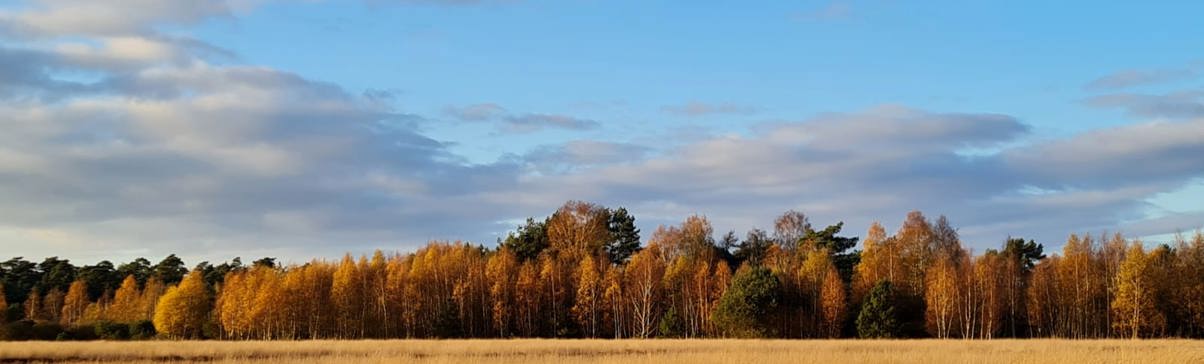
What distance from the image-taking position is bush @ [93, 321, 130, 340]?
69875 mm

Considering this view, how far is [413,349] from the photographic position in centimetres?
4012

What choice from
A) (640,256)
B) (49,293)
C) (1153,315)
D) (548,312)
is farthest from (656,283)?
(49,293)

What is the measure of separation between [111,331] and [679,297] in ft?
136

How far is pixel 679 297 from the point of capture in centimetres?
8125

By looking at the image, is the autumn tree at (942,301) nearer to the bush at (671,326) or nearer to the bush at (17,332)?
the bush at (671,326)

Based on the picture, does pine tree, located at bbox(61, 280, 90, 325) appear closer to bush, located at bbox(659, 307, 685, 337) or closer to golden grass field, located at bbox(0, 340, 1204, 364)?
bush, located at bbox(659, 307, 685, 337)

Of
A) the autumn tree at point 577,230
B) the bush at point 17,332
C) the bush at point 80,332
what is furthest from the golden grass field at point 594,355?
the autumn tree at point 577,230

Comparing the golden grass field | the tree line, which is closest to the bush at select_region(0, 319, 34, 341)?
the tree line

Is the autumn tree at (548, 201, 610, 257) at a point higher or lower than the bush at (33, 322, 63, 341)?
higher

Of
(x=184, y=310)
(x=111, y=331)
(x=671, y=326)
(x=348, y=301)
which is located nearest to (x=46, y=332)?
(x=111, y=331)

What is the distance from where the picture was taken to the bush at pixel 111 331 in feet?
229

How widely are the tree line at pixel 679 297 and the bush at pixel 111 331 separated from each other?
0.60 feet

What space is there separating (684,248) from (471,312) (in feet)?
81.2

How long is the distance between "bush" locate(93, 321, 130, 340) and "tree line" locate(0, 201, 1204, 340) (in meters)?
0.18
